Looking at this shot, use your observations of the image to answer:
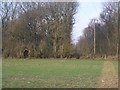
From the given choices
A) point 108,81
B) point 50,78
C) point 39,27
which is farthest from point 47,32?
point 108,81

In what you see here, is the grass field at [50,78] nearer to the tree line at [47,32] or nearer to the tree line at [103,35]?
the tree line at [47,32]

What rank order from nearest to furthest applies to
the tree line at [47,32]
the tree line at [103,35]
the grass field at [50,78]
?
the grass field at [50,78], the tree line at [47,32], the tree line at [103,35]

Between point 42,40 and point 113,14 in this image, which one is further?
point 113,14

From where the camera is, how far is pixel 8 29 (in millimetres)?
45094

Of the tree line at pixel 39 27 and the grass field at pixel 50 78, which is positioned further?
the tree line at pixel 39 27

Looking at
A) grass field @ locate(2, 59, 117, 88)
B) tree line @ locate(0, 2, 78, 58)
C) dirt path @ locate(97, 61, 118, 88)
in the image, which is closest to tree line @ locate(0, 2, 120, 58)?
tree line @ locate(0, 2, 78, 58)

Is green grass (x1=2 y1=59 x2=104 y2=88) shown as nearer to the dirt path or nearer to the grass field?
the grass field

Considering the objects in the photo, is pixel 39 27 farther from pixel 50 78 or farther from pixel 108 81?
pixel 108 81

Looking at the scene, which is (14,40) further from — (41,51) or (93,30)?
(93,30)

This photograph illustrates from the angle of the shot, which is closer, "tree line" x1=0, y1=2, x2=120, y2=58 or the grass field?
the grass field

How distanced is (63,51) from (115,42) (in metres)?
9.42

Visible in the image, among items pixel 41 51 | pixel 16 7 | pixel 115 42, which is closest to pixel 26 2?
pixel 16 7

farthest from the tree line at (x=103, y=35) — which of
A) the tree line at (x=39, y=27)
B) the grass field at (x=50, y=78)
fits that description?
the grass field at (x=50, y=78)

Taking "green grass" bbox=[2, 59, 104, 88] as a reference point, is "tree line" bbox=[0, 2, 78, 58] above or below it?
above
